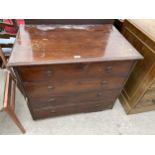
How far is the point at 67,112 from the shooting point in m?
1.67

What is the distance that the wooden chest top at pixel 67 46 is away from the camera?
108cm

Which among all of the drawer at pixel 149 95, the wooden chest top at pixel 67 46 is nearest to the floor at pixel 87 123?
the drawer at pixel 149 95

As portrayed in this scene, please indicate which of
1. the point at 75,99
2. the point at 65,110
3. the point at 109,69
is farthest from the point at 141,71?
the point at 65,110

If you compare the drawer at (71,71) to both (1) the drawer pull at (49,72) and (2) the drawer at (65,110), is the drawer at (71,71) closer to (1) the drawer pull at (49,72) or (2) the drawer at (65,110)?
(1) the drawer pull at (49,72)

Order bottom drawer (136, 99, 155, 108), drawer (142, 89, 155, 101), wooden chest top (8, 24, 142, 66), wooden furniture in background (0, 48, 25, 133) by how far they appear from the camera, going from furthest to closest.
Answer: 1. bottom drawer (136, 99, 155, 108)
2. drawer (142, 89, 155, 101)
3. wooden furniture in background (0, 48, 25, 133)
4. wooden chest top (8, 24, 142, 66)

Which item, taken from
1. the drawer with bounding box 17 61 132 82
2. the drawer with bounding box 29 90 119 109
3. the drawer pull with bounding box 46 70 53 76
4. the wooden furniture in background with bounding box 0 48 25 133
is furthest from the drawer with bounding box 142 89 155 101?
the wooden furniture in background with bounding box 0 48 25 133

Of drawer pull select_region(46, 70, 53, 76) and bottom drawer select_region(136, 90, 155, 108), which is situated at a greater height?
drawer pull select_region(46, 70, 53, 76)

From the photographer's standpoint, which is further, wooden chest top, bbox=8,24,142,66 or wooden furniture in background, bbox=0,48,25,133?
wooden furniture in background, bbox=0,48,25,133

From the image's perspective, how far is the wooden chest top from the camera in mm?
1075

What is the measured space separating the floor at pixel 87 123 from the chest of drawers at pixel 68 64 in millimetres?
166

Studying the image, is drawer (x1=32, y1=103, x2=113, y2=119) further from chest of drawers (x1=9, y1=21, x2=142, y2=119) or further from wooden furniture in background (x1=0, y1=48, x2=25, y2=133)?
wooden furniture in background (x1=0, y1=48, x2=25, y2=133)
